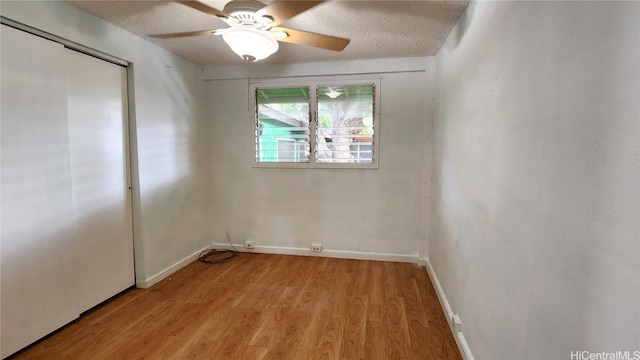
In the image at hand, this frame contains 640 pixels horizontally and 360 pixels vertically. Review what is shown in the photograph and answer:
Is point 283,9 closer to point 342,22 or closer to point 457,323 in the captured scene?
point 342,22

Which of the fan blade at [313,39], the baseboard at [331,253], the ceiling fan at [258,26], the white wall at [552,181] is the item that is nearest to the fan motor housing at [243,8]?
the ceiling fan at [258,26]

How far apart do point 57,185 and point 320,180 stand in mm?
2348

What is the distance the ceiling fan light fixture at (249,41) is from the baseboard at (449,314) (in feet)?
7.27

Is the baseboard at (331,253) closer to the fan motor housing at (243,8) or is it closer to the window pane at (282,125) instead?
the window pane at (282,125)

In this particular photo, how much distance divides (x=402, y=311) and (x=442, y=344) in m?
0.44

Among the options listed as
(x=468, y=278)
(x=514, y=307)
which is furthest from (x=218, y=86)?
(x=514, y=307)

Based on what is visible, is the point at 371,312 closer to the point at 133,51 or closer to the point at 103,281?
the point at 103,281

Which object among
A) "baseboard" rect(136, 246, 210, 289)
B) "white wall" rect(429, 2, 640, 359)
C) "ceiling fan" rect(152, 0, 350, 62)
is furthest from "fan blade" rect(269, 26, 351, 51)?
"baseboard" rect(136, 246, 210, 289)

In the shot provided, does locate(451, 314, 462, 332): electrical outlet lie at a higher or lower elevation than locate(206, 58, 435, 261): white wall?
lower

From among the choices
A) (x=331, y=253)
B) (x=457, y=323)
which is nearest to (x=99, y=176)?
(x=331, y=253)

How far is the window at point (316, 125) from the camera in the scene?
3342 mm

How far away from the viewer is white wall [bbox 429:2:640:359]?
0.69 m

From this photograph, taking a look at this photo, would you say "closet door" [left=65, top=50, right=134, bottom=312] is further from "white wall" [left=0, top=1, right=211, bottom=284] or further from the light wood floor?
the light wood floor

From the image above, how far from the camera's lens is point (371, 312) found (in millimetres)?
2311
